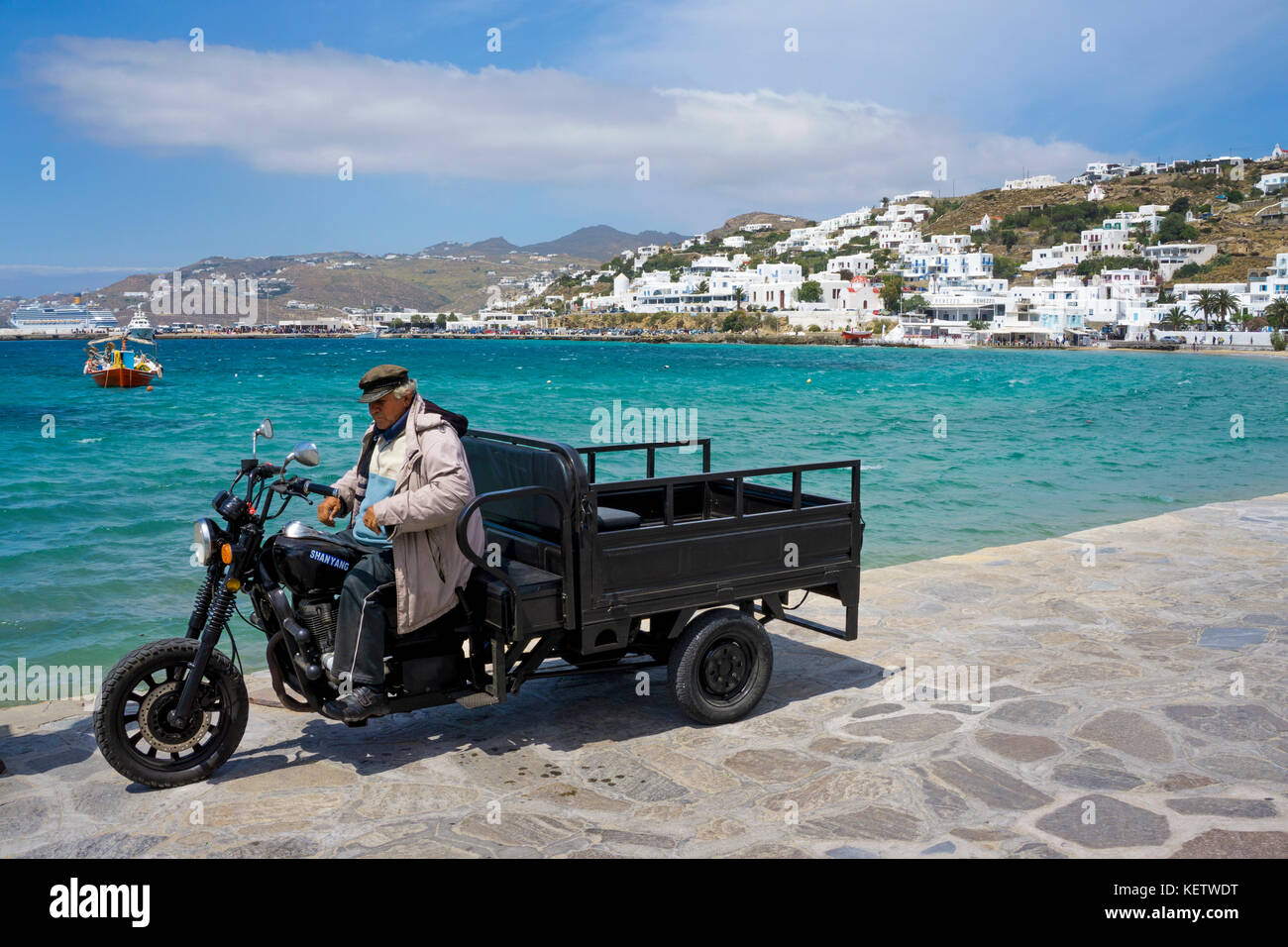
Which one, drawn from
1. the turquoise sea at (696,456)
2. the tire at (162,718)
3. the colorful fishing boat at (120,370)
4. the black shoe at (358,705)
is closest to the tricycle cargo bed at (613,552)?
the black shoe at (358,705)

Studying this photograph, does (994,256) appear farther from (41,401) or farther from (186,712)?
(186,712)

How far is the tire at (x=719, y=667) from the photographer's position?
5.51 meters

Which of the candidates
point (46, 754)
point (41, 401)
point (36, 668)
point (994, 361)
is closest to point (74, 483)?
point (36, 668)

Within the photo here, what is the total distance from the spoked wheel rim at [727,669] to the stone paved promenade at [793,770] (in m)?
0.21

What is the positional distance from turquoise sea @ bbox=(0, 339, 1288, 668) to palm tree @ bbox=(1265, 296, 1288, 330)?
49.8 meters

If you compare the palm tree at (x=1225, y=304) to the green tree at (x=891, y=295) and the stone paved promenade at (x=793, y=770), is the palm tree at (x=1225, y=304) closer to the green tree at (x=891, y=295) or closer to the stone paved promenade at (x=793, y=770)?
the green tree at (x=891, y=295)

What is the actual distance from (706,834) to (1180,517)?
34.1 ft

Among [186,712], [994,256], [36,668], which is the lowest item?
[36,668]

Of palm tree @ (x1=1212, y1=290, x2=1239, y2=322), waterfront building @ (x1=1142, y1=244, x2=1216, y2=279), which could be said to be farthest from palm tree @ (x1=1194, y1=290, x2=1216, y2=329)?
waterfront building @ (x1=1142, y1=244, x2=1216, y2=279)

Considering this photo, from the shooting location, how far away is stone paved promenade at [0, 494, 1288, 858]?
424 centimetres

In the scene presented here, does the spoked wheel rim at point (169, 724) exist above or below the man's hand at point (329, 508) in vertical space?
below

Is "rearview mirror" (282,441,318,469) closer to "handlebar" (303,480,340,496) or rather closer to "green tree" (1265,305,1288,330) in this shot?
"handlebar" (303,480,340,496)

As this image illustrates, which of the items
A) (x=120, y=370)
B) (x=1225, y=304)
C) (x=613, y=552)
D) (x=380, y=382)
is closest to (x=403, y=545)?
(x=380, y=382)

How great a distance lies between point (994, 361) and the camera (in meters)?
108
